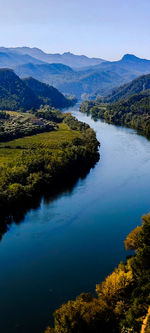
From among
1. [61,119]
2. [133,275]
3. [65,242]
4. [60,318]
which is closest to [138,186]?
[65,242]

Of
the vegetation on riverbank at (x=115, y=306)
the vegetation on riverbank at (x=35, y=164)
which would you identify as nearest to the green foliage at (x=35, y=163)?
the vegetation on riverbank at (x=35, y=164)

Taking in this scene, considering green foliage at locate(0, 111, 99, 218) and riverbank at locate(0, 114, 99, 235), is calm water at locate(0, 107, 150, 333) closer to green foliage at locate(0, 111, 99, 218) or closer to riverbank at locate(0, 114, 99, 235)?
riverbank at locate(0, 114, 99, 235)

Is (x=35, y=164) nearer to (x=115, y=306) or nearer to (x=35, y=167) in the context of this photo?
(x=35, y=167)

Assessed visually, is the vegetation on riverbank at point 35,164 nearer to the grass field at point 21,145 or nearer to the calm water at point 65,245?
the grass field at point 21,145

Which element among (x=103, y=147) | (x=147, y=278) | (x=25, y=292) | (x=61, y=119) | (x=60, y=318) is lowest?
(x=25, y=292)

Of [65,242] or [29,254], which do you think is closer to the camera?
[29,254]

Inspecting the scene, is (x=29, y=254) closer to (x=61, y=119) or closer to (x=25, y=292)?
(x=25, y=292)
